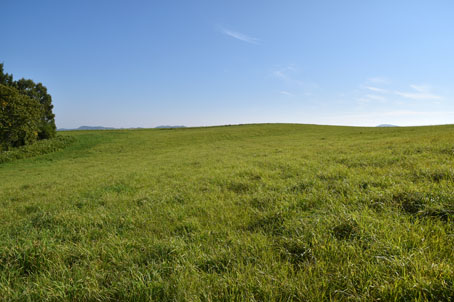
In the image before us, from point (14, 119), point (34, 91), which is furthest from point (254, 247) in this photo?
point (34, 91)

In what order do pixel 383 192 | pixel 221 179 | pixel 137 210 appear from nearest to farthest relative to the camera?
pixel 383 192 < pixel 137 210 < pixel 221 179

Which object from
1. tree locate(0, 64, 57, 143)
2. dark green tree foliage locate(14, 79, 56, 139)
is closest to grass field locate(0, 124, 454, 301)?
tree locate(0, 64, 57, 143)

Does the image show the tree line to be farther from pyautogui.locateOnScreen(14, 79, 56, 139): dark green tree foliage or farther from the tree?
pyautogui.locateOnScreen(14, 79, 56, 139): dark green tree foliage

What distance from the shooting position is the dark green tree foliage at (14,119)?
79.3 ft

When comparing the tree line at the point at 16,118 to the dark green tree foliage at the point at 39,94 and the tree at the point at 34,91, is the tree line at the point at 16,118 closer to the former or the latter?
the tree at the point at 34,91

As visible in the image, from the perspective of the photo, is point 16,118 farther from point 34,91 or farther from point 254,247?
point 34,91

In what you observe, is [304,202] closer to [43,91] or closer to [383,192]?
[383,192]

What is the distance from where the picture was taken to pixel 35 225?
420cm

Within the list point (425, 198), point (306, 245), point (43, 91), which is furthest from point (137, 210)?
point (43, 91)

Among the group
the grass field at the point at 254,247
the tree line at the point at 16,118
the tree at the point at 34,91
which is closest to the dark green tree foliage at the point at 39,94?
the tree at the point at 34,91

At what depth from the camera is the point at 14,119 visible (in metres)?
25.1

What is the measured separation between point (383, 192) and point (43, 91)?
3230 inches

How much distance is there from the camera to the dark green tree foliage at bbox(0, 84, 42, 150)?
79.3ft

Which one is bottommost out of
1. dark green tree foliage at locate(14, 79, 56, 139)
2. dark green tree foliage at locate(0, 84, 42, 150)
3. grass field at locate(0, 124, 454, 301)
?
grass field at locate(0, 124, 454, 301)
